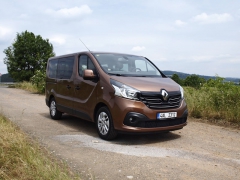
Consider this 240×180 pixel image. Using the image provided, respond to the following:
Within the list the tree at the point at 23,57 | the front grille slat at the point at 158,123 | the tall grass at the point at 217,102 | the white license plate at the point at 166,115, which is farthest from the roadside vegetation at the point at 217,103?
the tree at the point at 23,57

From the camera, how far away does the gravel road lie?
12.1 feet

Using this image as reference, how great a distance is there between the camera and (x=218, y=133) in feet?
20.6

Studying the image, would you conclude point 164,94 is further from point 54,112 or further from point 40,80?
point 40,80

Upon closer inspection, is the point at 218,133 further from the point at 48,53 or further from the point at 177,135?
the point at 48,53

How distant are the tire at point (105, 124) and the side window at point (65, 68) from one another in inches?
69.2

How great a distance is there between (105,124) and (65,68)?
242cm

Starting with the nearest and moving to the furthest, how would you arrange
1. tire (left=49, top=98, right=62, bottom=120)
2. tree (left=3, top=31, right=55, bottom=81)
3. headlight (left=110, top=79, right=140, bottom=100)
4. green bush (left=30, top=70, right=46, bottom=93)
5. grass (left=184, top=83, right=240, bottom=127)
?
headlight (left=110, top=79, right=140, bottom=100) < grass (left=184, top=83, right=240, bottom=127) < tire (left=49, top=98, right=62, bottom=120) < green bush (left=30, top=70, right=46, bottom=93) < tree (left=3, top=31, right=55, bottom=81)

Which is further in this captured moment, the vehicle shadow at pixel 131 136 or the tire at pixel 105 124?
the vehicle shadow at pixel 131 136

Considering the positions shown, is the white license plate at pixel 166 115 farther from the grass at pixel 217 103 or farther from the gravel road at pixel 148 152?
the grass at pixel 217 103

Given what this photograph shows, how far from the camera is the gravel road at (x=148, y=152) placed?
12.1 feet

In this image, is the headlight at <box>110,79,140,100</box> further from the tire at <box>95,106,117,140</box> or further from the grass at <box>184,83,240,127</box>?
the grass at <box>184,83,240,127</box>

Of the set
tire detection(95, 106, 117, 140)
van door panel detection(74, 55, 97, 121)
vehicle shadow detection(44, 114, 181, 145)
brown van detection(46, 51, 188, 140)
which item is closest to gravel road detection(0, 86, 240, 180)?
vehicle shadow detection(44, 114, 181, 145)

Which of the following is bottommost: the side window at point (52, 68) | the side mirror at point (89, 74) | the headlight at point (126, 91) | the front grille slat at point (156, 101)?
the front grille slat at point (156, 101)

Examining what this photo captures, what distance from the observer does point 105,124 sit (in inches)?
207
